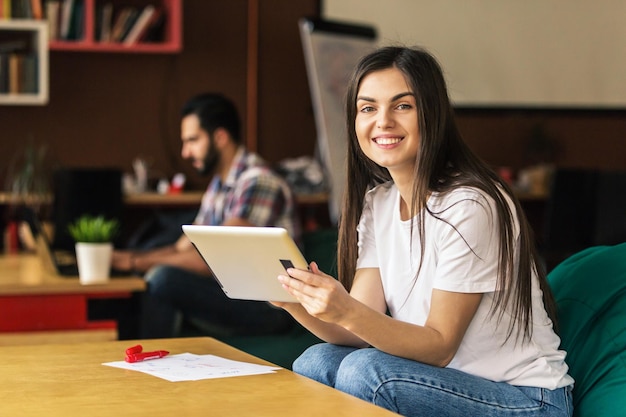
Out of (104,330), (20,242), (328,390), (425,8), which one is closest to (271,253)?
(328,390)

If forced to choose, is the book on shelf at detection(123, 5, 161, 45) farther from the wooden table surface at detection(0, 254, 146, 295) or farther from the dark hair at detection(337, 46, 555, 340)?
the dark hair at detection(337, 46, 555, 340)

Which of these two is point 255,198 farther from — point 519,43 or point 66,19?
point 519,43

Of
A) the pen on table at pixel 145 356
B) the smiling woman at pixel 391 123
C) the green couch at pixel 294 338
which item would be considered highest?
the smiling woman at pixel 391 123

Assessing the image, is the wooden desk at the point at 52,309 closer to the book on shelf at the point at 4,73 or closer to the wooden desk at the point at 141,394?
the wooden desk at the point at 141,394

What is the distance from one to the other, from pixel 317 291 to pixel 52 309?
1507mm

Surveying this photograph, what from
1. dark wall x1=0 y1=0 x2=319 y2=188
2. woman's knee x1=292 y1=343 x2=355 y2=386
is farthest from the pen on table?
dark wall x1=0 y1=0 x2=319 y2=188

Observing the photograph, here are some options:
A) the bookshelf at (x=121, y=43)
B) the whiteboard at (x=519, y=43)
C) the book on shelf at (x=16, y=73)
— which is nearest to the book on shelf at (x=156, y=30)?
the bookshelf at (x=121, y=43)

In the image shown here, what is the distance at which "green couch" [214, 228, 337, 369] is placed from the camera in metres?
3.20

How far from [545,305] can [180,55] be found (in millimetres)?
4422

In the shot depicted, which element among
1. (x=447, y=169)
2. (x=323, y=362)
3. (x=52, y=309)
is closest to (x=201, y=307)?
(x=52, y=309)

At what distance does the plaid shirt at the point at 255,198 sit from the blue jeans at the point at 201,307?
1.00 ft

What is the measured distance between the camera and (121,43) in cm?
575

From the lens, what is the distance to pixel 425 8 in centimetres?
641

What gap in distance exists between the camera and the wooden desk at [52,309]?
2980mm
